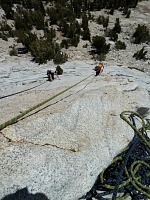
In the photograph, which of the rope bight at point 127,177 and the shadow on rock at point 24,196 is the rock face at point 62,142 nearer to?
the shadow on rock at point 24,196

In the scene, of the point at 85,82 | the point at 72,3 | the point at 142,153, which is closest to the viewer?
the point at 142,153

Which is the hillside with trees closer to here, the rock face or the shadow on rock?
the rock face

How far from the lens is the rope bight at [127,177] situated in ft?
8.12

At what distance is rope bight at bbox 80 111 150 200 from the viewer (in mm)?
2475

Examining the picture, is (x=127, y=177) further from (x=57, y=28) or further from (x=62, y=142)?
(x=57, y=28)

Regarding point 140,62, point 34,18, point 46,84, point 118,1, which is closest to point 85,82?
point 46,84

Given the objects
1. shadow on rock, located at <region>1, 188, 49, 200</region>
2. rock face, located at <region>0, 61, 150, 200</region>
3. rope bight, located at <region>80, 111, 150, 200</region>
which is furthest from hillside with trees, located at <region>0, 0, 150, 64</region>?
shadow on rock, located at <region>1, 188, 49, 200</region>

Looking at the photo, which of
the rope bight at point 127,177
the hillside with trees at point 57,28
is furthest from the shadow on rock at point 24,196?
the hillside with trees at point 57,28

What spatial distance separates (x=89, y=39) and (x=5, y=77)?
6.20 meters

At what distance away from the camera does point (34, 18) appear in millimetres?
11320

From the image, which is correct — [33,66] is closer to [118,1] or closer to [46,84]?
[46,84]

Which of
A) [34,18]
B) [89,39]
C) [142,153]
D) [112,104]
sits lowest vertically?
[142,153]

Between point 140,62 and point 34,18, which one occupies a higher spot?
point 34,18

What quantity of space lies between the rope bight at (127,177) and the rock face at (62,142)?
142mm
